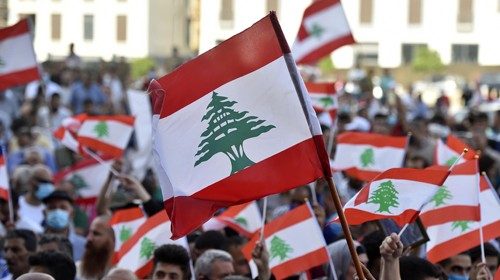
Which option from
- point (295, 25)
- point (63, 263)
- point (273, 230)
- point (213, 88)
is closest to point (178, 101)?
point (213, 88)

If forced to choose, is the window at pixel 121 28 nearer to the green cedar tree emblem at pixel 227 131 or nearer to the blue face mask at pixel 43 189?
the blue face mask at pixel 43 189

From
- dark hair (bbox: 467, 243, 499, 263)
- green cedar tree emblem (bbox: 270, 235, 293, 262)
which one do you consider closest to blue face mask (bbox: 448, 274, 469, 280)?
dark hair (bbox: 467, 243, 499, 263)

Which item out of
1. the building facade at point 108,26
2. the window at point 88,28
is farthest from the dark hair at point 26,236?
the window at point 88,28

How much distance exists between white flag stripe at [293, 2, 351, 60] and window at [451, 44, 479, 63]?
217 ft

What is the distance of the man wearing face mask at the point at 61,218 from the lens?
1181cm

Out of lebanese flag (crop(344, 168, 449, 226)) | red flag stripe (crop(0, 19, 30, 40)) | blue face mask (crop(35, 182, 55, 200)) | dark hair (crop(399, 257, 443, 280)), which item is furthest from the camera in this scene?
red flag stripe (crop(0, 19, 30, 40))

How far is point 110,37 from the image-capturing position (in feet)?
271

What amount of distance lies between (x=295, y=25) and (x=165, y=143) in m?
69.9

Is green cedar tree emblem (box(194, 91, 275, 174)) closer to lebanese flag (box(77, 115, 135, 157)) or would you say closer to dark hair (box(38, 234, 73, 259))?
dark hair (box(38, 234, 73, 259))

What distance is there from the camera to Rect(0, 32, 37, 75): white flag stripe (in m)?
14.0

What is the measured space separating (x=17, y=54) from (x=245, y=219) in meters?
3.14

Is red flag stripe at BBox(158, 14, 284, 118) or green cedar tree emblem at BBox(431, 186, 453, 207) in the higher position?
red flag stripe at BBox(158, 14, 284, 118)

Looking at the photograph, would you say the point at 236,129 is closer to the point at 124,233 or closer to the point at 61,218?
the point at 124,233

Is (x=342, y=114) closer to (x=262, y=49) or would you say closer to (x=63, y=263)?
(x=63, y=263)
